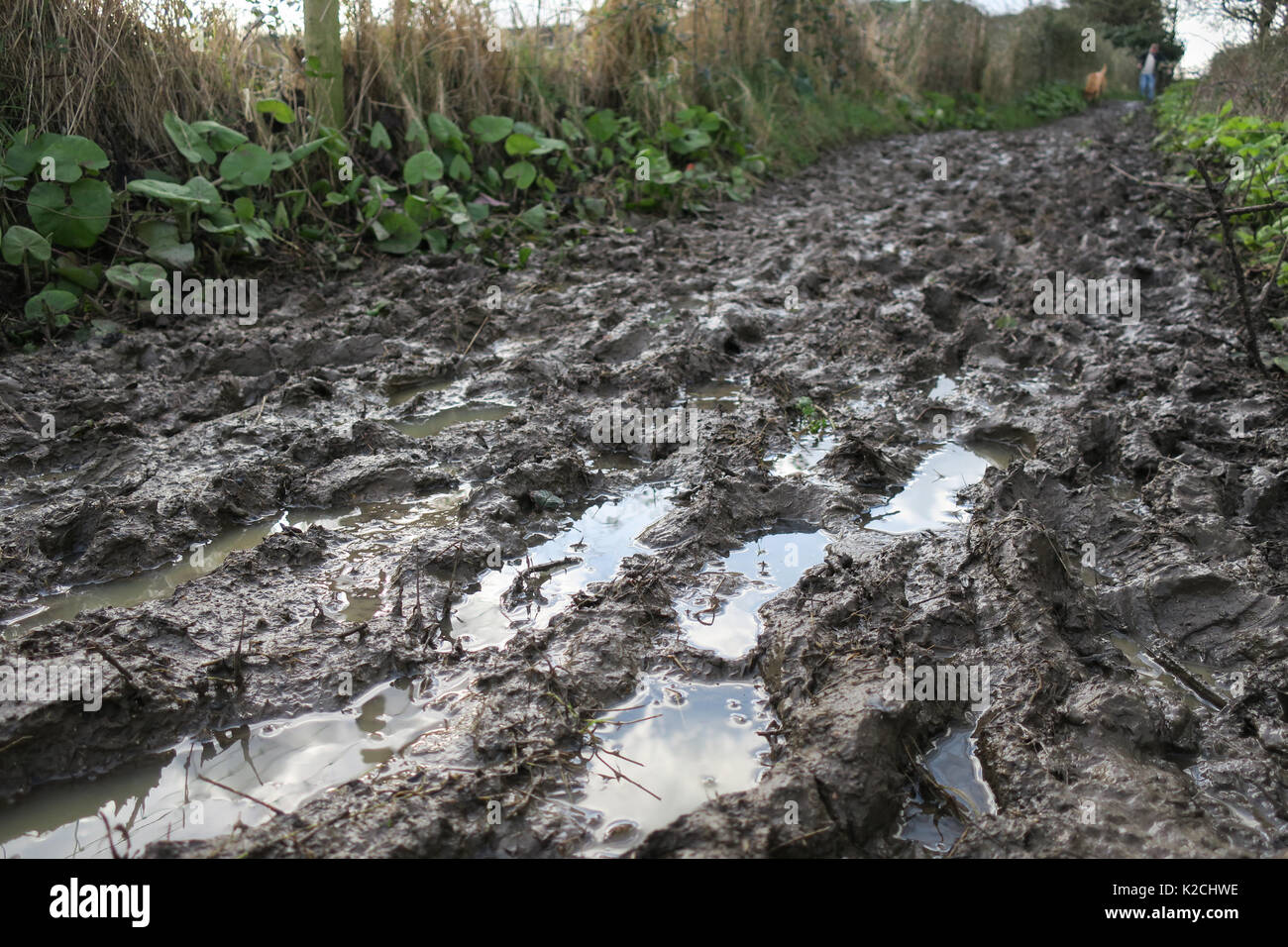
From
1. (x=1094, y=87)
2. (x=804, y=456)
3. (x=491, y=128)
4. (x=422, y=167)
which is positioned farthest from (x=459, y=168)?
(x=1094, y=87)

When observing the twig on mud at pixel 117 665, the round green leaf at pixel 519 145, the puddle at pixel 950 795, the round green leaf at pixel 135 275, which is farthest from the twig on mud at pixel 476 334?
the puddle at pixel 950 795

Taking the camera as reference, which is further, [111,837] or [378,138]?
[378,138]

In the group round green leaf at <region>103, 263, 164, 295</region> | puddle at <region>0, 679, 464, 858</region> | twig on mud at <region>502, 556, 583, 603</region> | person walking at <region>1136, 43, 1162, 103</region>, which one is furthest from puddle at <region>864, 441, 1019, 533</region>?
person walking at <region>1136, 43, 1162, 103</region>

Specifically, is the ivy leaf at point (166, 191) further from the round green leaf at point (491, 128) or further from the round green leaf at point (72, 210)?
the round green leaf at point (491, 128)

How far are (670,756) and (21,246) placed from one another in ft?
15.0

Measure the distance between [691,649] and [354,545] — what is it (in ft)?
4.21

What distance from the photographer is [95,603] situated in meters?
2.83

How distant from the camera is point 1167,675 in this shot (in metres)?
2.50

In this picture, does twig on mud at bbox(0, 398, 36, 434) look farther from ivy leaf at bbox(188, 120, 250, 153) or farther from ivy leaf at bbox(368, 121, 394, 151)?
ivy leaf at bbox(368, 121, 394, 151)

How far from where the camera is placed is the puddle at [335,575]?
2.79m

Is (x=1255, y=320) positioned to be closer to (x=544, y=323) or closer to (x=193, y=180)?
(x=544, y=323)

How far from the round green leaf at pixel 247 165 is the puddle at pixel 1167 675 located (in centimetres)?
541

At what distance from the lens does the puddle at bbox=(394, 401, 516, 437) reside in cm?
418

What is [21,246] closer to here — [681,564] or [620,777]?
[681,564]
